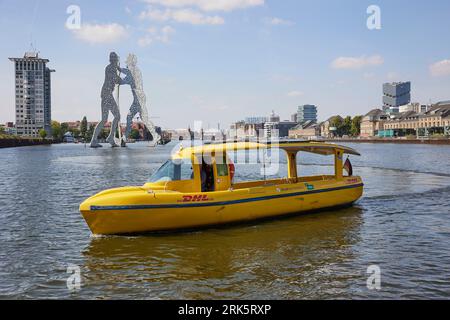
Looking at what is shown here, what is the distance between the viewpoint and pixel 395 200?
2120 cm

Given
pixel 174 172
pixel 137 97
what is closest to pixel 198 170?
pixel 174 172

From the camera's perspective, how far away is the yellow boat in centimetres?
1288

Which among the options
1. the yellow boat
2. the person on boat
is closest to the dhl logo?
the yellow boat

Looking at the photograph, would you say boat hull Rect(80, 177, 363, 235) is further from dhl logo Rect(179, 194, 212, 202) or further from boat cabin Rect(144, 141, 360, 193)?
boat cabin Rect(144, 141, 360, 193)

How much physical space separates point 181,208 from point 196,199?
0.55 meters

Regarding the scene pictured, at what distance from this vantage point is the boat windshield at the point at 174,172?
47.3ft

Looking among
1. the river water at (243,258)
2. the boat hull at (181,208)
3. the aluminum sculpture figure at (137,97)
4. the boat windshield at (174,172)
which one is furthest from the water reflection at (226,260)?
the aluminum sculpture figure at (137,97)

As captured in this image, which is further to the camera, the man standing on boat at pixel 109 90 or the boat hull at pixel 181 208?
the man standing on boat at pixel 109 90

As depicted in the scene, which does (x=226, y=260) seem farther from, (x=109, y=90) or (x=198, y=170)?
(x=109, y=90)

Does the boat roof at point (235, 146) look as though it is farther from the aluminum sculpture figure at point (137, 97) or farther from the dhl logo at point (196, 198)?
the aluminum sculpture figure at point (137, 97)

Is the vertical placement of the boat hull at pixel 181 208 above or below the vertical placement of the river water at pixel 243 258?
above
